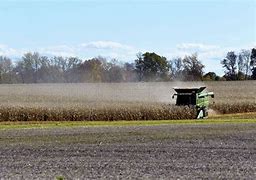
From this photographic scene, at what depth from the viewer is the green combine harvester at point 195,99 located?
115ft

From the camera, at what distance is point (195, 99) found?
35.2 meters

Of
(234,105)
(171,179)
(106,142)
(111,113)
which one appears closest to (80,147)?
(106,142)

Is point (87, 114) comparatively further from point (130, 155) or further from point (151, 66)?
point (151, 66)

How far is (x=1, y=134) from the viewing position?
22703mm

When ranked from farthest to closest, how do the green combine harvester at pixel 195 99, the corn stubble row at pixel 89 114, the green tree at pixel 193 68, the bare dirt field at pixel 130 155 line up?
the green tree at pixel 193 68 < the corn stubble row at pixel 89 114 < the green combine harvester at pixel 195 99 < the bare dirt field at pixel 130 155

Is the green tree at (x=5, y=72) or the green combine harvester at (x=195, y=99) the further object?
the green tree at (x=5, y=72)

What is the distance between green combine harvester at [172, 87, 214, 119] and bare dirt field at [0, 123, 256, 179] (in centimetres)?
1260

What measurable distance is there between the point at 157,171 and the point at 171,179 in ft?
3.64

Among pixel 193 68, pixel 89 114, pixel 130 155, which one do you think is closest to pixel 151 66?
pixel 193 68

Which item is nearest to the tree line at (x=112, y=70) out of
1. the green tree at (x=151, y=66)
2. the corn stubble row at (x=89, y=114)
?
the green tree at (x=151, y=66)

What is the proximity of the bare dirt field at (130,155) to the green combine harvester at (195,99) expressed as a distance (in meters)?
12.6

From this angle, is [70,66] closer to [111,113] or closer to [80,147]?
[111,113]

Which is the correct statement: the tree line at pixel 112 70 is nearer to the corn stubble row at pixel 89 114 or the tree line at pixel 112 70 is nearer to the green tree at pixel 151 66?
the green tree at pixel 151 66

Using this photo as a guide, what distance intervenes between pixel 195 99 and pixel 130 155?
1996 cm
